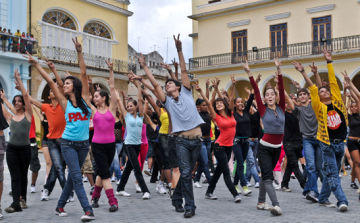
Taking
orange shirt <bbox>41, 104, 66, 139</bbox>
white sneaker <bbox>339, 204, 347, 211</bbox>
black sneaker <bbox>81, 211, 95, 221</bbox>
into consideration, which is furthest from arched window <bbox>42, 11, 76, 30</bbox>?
white sneaker <bbox>339, 204, 347, 211</bbox>

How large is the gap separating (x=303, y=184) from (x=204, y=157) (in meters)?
2.29

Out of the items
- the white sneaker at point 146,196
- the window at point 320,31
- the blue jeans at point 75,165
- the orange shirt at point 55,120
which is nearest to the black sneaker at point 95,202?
the blue jeans at point 75,165

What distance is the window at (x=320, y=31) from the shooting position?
81.6 feet

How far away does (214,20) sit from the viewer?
29.7 m

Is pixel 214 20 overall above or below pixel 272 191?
above

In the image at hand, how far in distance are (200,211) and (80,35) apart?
21.5 m

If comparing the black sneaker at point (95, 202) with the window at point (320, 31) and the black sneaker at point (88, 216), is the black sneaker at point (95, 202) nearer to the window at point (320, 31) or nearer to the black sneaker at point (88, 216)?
the black sneaker at point (88, 216)

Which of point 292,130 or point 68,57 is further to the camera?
point 68,57

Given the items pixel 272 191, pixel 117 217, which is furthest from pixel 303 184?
pixel 117 217

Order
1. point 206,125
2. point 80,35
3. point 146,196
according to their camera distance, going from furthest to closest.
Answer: point 80,35
point 206,125
point 146,196

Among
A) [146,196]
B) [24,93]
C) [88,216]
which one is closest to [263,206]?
[146,196]

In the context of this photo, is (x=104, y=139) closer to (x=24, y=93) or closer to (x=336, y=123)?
(x=24, y=93)

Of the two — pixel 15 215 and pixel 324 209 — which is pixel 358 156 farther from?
pixel 15 215

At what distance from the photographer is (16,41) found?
22031 mm
